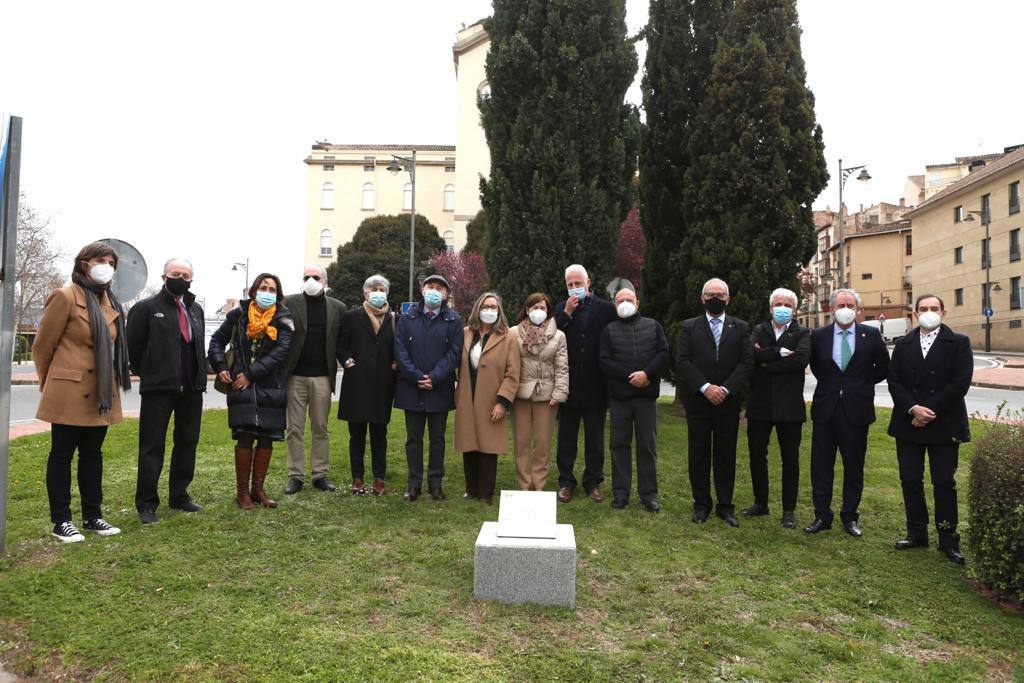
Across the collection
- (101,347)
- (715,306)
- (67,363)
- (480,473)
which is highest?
(715,306)

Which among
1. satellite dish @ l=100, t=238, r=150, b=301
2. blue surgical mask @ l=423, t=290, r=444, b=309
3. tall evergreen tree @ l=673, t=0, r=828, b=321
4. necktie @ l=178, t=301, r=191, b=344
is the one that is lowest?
necktie @ l=178, t=301, r=191, b=344

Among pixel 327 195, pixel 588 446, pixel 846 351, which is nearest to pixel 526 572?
pixel 588 446

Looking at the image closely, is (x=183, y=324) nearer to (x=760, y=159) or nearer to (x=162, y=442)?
(x=162, y=442)

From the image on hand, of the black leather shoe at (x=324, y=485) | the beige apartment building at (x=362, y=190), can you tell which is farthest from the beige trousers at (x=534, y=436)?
the beige apartment building at (x=362, y=190)

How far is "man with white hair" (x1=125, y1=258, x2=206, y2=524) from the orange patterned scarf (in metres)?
0.44

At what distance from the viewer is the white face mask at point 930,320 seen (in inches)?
211

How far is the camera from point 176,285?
565cm

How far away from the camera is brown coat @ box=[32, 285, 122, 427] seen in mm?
4828

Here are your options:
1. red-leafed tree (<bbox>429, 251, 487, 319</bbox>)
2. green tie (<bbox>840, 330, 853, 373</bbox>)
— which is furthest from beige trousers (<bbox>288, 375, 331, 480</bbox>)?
red-leafed tree (<bbox>429, 251, 487, 319</bbox>)

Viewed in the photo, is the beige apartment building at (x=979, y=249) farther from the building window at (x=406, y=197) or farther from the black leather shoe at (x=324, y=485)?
the black leather shoe at (x=324, y=485)

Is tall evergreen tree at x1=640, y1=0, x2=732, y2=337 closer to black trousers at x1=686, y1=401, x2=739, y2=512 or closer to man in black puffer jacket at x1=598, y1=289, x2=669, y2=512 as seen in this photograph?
man in black puffer jacket at x1=598, y1=289, x2=669, y2=512

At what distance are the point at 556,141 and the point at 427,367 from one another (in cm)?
597

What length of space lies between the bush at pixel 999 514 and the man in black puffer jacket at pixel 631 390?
2516 mm

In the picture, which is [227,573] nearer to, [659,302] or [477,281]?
[659,302]
